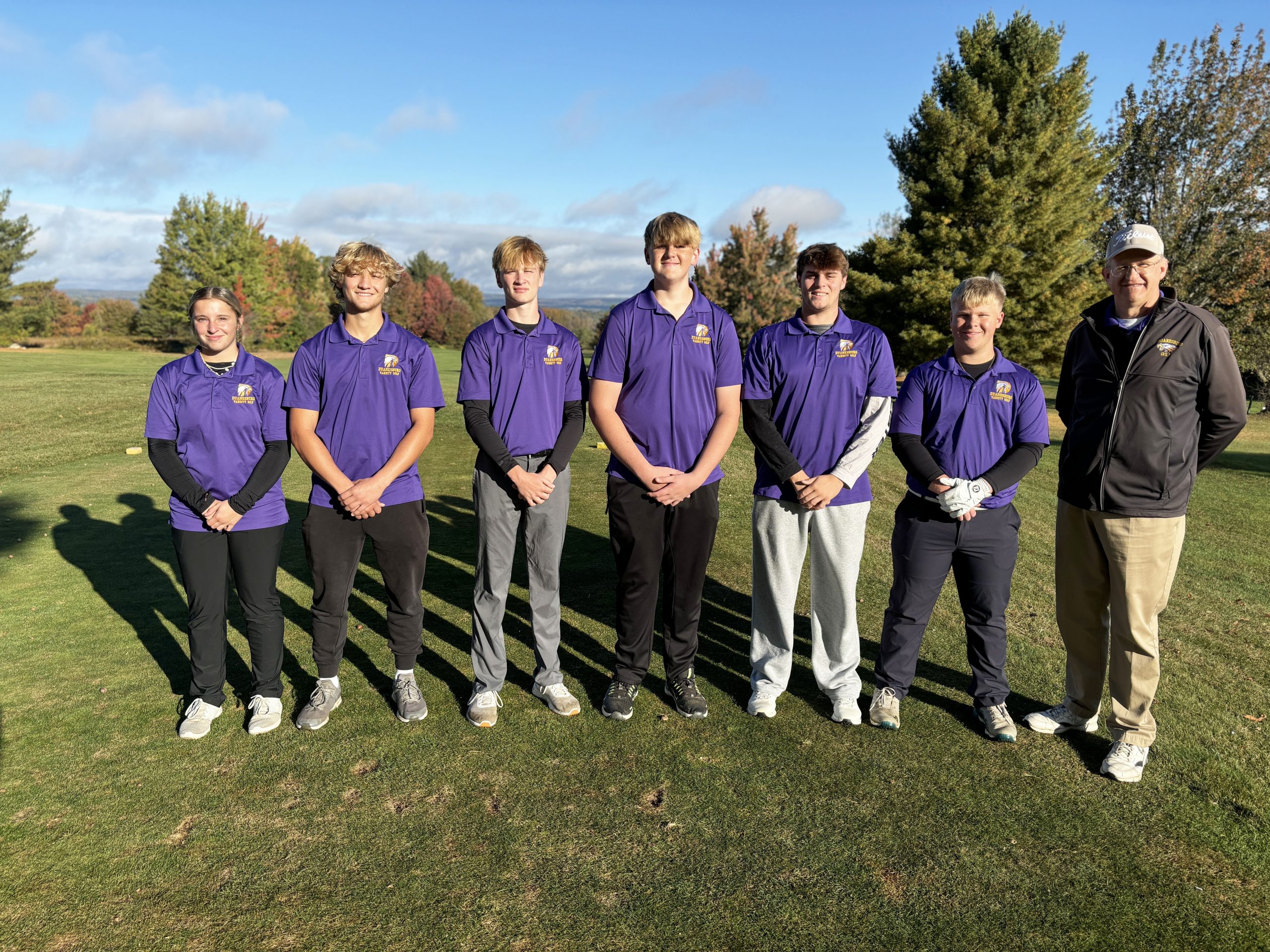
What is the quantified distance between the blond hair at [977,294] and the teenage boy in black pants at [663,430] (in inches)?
41.2

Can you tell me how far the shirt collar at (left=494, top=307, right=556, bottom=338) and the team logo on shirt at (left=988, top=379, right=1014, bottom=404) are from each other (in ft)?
6.87

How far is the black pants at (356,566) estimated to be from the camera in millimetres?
3605

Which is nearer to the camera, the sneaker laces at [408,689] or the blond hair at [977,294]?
the blond hair at [977,294]

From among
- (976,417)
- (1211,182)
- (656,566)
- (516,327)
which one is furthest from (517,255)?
(1211,182)

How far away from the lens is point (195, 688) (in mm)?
3648

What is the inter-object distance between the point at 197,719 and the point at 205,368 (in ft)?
5.28

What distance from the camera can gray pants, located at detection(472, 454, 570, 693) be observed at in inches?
146

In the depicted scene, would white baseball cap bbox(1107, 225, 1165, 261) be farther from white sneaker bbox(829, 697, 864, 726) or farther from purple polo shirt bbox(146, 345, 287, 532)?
purple polo shirt bbox(146, 345, 287, 532)

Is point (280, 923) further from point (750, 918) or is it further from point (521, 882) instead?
point (750, 918)

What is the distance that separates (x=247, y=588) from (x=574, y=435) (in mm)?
1685

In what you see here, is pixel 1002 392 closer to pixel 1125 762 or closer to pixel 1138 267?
pixel 1138 267

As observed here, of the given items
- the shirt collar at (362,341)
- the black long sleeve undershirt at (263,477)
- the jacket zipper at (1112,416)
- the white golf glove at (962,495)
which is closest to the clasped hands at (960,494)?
the white golf glove at (962,495)

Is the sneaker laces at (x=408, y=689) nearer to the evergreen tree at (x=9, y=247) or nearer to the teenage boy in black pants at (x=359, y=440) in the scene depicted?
the teenage boy in black pants at (x=359, y=440)

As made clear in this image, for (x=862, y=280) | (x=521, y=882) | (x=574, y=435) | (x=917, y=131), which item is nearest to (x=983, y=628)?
(x=574, y=435)
